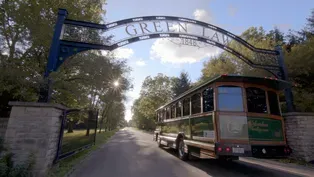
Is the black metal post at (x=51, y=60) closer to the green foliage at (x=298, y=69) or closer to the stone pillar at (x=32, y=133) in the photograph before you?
the stone pillar at (x=32, y=133)

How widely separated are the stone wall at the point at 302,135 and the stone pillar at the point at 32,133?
9.95 meters

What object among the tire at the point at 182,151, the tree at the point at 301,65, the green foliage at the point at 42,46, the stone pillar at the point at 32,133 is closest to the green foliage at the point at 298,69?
the tree at the point at 301,65

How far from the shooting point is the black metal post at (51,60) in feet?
19.0

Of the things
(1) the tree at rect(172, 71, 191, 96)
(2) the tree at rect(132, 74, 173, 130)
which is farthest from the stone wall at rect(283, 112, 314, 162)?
(2) the tree at rect(132, 74, 173, 130)

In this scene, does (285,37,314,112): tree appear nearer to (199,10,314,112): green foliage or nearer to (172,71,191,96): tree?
(199,10,314,112): green foliage

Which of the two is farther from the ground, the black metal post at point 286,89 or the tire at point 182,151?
the black metal post at point 286,89

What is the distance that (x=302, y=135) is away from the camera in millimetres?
8094

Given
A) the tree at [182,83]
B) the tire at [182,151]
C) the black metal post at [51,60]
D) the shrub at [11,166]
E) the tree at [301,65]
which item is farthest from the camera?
the tree at [182,83]

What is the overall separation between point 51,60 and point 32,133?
106 inches

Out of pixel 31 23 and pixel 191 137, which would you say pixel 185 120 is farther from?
pixel 31 23

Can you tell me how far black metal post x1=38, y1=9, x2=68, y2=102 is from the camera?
5.79 meters

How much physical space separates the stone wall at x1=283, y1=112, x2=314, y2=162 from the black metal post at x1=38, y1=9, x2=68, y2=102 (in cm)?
1034

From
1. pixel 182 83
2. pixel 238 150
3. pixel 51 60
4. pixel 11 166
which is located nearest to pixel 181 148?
pixel 238 150

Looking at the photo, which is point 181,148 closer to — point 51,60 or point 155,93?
point 51,60
